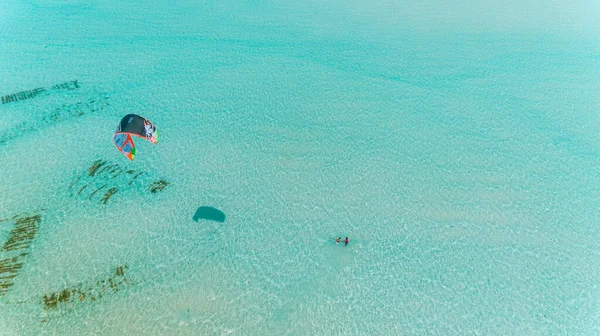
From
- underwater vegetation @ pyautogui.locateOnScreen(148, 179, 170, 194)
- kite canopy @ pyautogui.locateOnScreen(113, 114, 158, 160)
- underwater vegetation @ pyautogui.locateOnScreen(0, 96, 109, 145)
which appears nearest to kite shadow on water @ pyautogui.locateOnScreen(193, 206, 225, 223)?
underwater vegetation @ pyautogui.locateOnScreen(148, 179, 170, 194)

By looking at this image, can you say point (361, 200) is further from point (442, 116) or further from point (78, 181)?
point (78, 181)

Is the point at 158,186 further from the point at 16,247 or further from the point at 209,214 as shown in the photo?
the point at 16,247

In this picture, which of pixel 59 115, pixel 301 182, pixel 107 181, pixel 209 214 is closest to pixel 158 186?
pixel 107 181

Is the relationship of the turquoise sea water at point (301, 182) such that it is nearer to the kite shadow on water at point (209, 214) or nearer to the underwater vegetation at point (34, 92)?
the kite shadow on water at point (209, 214)

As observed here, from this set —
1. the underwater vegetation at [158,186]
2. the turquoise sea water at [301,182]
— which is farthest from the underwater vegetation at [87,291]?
the underwater vegetation at [158,186]

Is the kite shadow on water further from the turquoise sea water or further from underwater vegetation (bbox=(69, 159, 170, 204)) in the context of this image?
underwater vegetation (bbox=(69, 159, 170, 204))
